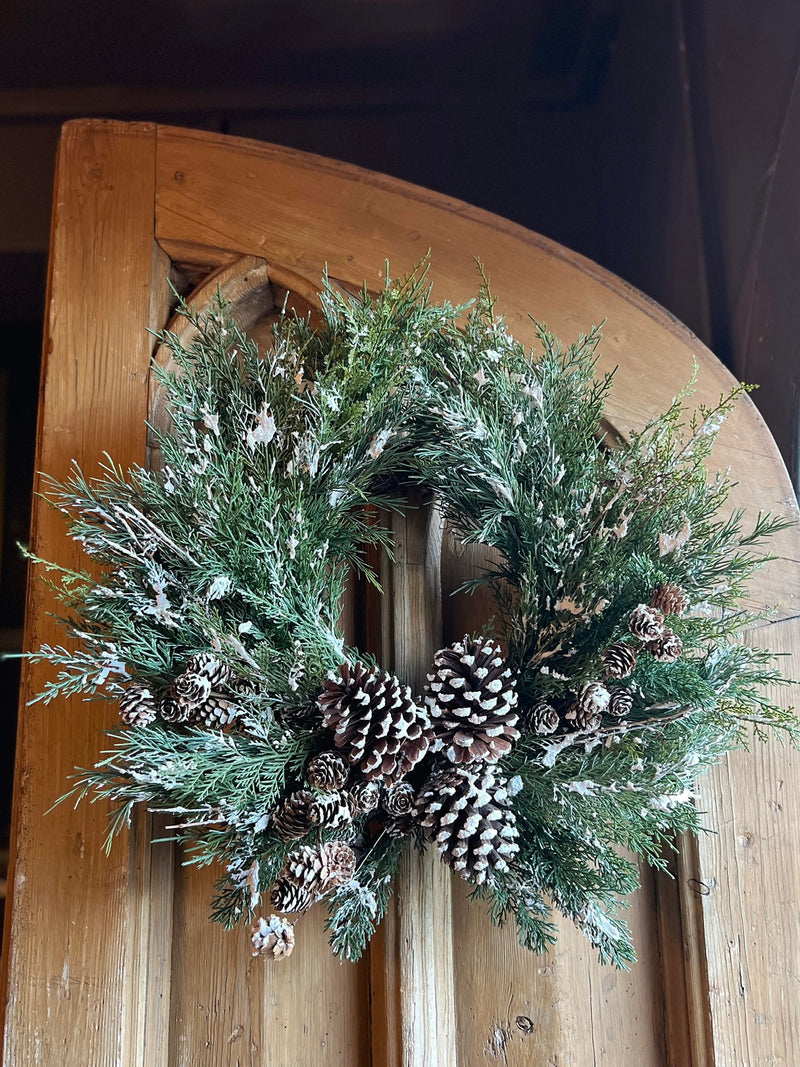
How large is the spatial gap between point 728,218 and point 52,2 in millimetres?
1242

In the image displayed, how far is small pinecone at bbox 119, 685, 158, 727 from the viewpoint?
2.04 feet

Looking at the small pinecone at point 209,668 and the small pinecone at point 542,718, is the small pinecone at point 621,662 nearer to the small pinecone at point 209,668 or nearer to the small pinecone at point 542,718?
the small pinecone at point 542,718

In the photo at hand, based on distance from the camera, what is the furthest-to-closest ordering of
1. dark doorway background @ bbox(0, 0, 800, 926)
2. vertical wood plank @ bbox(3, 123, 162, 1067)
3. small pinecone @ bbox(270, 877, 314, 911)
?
1. dark doorway background @ bbox(0, 0, 800, 926)
2. vertical wood plank @ bbox(3, 123, 162, 1067)
3. small pinecone @ bbox(270, 877, 314, 911)

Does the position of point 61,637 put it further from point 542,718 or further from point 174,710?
point 542,718

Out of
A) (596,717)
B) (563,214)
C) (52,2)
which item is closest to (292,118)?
(52,2)

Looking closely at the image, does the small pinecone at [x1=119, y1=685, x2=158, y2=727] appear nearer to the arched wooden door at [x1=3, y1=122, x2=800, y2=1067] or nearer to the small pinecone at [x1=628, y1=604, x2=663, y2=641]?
the arched wooden door at [x1=3, y1=122, x2=800, y2=1067]

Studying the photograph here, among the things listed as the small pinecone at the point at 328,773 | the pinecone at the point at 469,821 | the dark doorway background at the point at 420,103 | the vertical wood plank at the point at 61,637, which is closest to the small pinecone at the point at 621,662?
the pinecone at the point at 469,821

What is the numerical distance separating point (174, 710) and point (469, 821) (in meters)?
0.27

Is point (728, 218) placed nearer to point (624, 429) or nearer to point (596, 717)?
point (624, 429)

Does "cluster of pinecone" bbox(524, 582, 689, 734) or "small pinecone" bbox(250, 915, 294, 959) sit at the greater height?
"cluster of pinecone" bbox(524, 582, 689, 734)

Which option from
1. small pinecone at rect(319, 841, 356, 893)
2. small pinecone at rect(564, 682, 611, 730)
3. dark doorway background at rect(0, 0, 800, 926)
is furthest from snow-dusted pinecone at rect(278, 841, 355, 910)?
dark doorway background at rect(0, 0, 800, 926)

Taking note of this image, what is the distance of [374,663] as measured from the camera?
2.40 ft

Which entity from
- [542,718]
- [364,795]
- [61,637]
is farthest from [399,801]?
[61,637]

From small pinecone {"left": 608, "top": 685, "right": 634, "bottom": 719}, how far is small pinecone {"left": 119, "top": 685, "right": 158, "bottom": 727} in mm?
399
